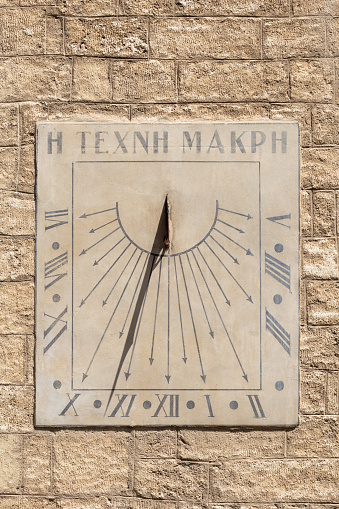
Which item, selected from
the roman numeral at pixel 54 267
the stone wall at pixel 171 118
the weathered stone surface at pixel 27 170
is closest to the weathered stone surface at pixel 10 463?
the stone wall at pixel 171 118

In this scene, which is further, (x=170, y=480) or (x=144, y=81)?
(x=144, y=81)

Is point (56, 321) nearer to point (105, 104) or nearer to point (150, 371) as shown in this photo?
point (150, 371)

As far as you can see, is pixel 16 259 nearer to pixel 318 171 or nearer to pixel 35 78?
pixel 35 78

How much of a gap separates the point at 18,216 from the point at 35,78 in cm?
70

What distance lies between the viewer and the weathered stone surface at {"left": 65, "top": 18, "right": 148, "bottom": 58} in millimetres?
3053

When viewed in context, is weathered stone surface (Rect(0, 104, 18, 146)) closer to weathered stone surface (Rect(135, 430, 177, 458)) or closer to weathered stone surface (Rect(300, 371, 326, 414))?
weathered stone surface (Rect(135, 430, 177, 458))

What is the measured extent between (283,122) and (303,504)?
185 cm

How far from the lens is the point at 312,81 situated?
120 inches

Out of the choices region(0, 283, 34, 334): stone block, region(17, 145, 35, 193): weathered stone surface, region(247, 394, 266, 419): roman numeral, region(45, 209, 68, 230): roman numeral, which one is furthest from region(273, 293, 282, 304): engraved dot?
region(17, 145, 35, 193): weathered stone surface

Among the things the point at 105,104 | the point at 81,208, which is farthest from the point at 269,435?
the point at 105,104

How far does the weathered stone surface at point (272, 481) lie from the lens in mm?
2902

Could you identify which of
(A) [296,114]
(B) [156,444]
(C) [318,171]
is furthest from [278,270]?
(B) [156,444]

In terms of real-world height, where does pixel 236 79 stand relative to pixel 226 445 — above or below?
above

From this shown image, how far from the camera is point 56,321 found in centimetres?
295
